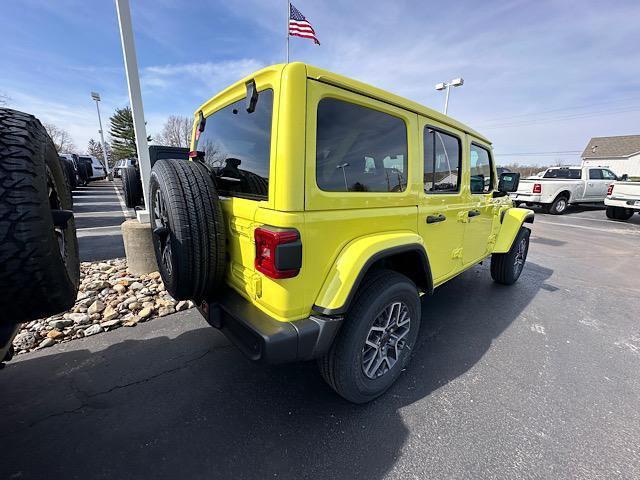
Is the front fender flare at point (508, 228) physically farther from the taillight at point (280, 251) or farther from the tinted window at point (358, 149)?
the taillight at point (280, 251)

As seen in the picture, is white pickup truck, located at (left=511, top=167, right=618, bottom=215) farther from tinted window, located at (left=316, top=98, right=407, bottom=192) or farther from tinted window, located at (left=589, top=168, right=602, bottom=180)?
tinted window, located at (left=316, top=98, right=407, bottom=192)

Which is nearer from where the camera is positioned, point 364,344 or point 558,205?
point 364,344

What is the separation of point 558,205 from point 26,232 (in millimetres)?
15609

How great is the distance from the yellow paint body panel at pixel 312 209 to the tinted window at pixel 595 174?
15113mm

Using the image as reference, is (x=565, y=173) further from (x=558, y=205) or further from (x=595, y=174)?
(x=558, y=205)

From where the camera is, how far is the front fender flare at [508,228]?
12.8ft

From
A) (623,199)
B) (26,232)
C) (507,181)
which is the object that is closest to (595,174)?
(623,199)

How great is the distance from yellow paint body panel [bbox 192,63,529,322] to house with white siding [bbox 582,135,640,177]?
48895mm

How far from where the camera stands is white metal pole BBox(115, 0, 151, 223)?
3.93m

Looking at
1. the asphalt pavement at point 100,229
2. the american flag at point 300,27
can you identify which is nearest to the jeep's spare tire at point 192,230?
the asphalt pavement at point 100,229

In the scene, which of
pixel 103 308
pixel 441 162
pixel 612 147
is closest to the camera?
pixel 441 162

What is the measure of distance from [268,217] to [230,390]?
148cm

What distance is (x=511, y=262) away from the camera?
4188mm

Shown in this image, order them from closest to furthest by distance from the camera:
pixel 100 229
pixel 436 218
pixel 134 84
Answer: pixel 436 218 → pixel 134 84 → pixel 100 229
